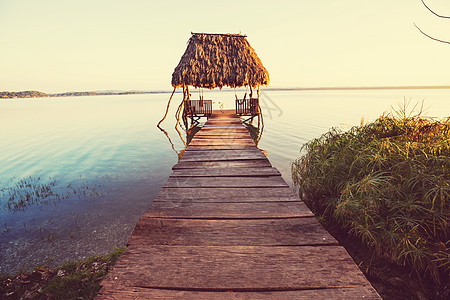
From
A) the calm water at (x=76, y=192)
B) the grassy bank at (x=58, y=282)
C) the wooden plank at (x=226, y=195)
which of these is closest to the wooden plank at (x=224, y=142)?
the calm water at (x=76, y=192)

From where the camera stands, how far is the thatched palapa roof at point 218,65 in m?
13.9

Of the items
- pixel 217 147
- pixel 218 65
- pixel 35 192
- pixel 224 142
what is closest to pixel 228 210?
pixel 217 147

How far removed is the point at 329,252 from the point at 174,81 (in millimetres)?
14227

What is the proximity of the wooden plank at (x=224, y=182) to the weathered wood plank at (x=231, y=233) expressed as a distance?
3.49ft

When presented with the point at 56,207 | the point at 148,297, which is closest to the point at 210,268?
the point at 148,297

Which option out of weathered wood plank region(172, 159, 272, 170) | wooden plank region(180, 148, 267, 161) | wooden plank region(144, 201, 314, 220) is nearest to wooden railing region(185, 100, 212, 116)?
wooden plank region(180, 148, 267, 161)

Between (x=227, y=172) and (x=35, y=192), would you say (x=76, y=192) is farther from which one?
(x=227, y=172)

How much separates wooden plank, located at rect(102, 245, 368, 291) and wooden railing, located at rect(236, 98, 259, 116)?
15.1 m

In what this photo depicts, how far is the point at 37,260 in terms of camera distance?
13.4 feet

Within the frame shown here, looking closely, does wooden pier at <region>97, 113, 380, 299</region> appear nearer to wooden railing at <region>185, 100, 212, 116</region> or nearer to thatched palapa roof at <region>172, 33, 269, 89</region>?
thatched palapa roof at <region>172, 33, 269, 89</region>

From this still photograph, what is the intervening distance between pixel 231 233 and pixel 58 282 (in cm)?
314

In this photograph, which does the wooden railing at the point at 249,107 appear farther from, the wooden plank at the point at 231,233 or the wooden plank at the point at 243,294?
the wooden plank at the point at 243,294

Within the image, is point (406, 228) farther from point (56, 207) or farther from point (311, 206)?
point (56, 207)

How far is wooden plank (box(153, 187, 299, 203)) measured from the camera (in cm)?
294
